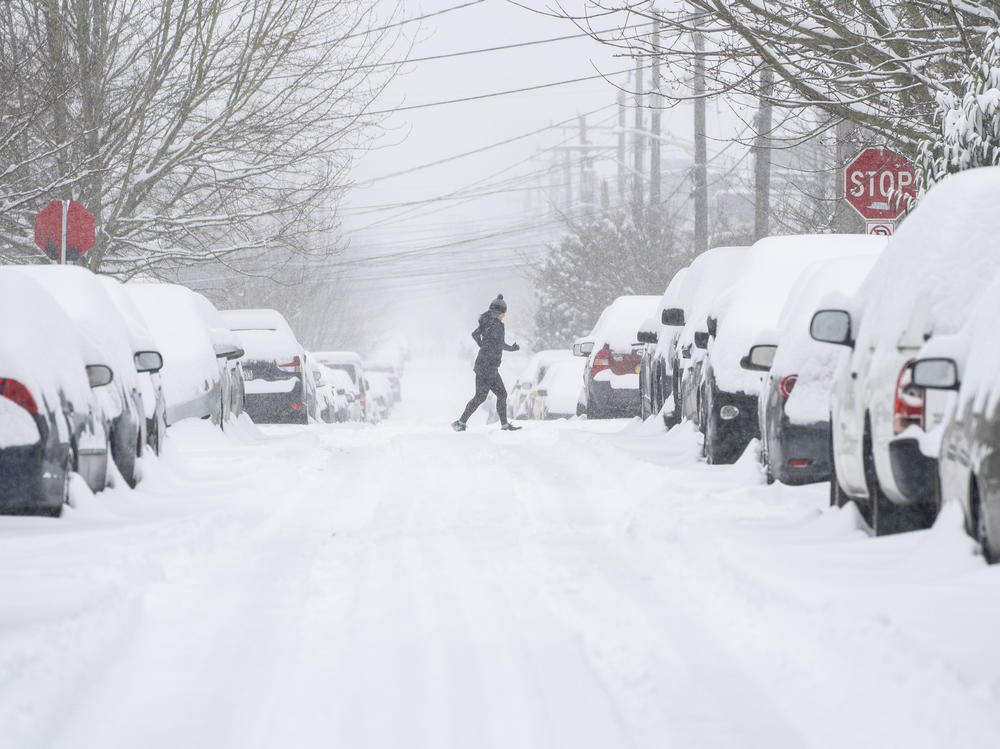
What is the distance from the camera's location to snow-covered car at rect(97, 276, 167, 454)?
1062cm

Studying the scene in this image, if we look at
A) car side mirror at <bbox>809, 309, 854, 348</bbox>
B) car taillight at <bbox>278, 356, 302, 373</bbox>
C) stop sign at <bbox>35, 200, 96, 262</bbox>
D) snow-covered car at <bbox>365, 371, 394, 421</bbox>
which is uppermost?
stop sign at <bbox>35, 200, 96, 262</bbox>

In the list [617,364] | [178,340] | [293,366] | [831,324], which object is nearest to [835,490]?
[831,324]

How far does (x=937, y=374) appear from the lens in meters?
5.58

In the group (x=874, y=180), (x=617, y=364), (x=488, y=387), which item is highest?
(x=874, y=180)

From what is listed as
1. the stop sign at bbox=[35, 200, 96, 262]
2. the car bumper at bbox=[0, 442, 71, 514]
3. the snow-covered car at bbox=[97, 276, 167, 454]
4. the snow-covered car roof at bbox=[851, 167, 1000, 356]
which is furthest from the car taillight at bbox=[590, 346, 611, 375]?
the snow-covered car roof at bbox=[851, 167, 1000, 356]

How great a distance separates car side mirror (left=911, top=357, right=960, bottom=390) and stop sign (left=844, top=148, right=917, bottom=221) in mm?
9883

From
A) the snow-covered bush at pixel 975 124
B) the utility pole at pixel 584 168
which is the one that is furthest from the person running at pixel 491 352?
the utility pole at pixel 584 168

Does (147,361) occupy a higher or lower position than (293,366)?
higher

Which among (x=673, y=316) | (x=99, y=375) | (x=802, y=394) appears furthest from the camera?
(x=673, y=316)

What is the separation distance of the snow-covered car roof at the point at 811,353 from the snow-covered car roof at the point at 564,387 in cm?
1537

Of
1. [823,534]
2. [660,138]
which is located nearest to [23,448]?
[823,534]

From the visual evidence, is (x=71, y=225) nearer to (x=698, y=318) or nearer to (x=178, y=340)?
(x=178, y=340)

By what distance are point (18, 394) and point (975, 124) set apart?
6.68m

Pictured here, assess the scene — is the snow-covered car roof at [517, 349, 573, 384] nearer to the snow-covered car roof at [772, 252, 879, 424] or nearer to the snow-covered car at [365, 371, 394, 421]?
the snow-covered car at [365, 371, 394, 421]
